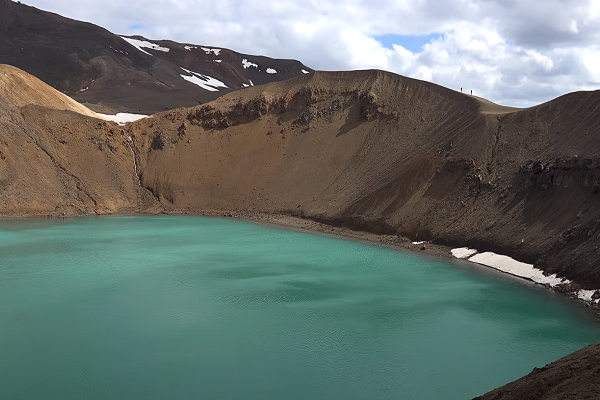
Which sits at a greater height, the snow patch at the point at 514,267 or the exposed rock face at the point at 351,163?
the exposed rock face at the point at 351,163

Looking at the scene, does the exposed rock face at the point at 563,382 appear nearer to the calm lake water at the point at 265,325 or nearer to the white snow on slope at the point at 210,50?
the calm lake water at the point at 265,325

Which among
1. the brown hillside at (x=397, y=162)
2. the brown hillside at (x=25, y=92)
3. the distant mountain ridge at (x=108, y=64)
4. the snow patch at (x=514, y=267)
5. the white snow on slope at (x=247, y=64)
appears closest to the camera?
the snow patch at (x=514, y=267)

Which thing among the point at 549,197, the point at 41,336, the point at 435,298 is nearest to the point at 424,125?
the point at 549,197

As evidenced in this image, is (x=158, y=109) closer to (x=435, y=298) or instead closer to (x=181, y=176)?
(x=181, y=176)

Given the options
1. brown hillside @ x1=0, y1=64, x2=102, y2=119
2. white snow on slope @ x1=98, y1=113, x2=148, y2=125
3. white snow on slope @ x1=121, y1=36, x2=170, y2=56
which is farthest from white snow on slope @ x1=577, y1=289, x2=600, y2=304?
white snow on slope @ x1=121, y1=36, x2=170, y2=56

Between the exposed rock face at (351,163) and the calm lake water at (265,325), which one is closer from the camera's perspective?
the calm lake water at (265,325)

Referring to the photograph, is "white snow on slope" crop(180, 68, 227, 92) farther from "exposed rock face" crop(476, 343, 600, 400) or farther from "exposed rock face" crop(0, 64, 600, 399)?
"exposed rock face" crop(476, 343, 600, 400)

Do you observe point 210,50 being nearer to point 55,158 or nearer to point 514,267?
point 55,158

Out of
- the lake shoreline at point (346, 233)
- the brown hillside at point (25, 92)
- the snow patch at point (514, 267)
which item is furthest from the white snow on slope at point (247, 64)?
the snow patch at point (514, 267)
